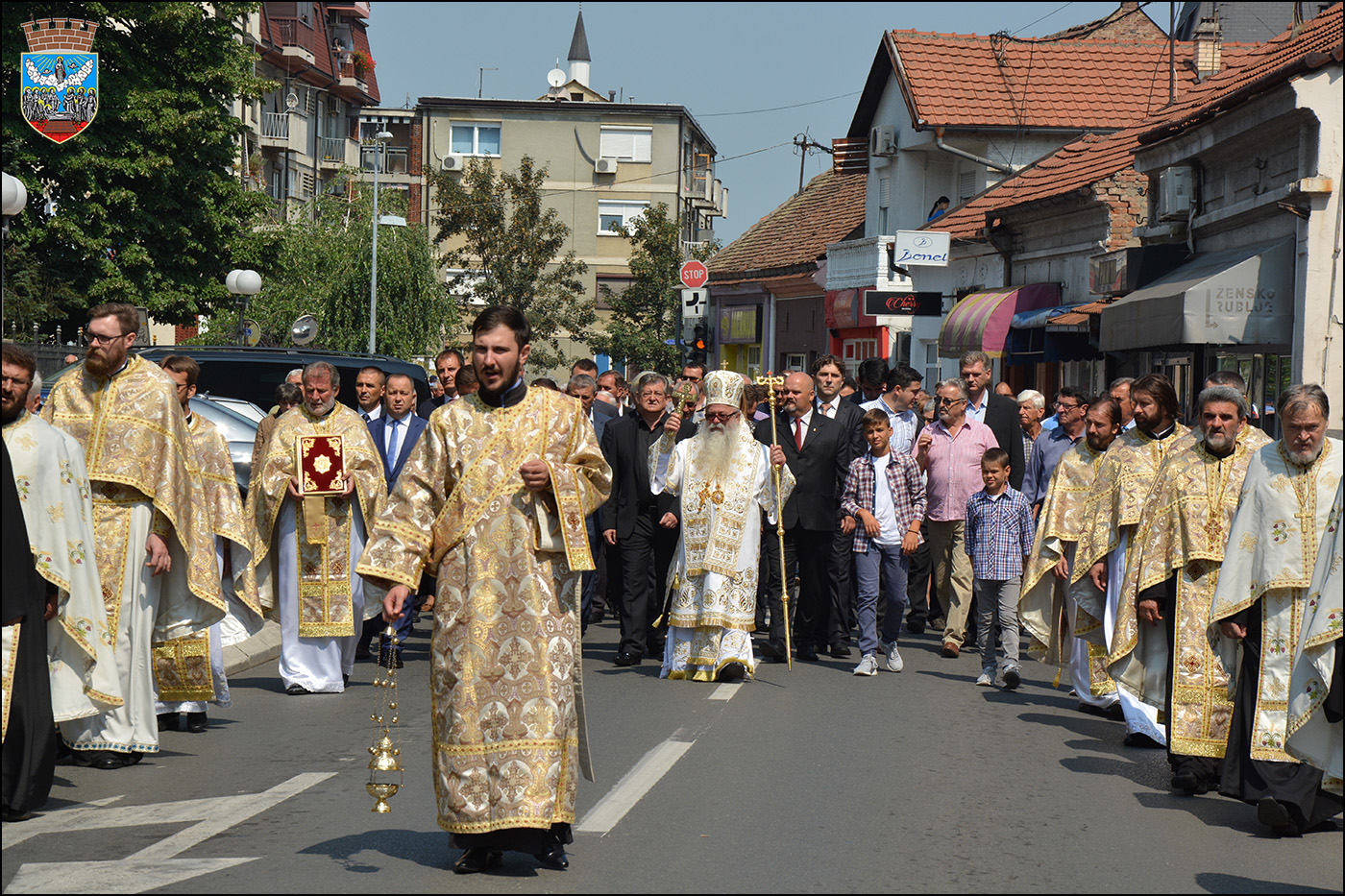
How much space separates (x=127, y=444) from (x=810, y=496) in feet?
18.7

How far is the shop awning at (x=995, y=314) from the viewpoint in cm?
2639

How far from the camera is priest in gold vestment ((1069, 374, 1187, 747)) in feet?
31.3

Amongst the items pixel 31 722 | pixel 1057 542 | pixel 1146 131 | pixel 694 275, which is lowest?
pixel 31 722

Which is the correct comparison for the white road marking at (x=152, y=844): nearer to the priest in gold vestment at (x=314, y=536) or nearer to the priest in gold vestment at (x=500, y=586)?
the priest in gold vestment at (x=500, y=586)

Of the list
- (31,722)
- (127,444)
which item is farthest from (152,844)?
(127,444)

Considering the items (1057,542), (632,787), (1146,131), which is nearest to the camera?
(632,787)

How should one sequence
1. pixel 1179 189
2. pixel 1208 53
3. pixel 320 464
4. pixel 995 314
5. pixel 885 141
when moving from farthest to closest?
pixel 885 141, pixel 1208 53, pixel 995 314, pixel 1179 189, pixel 320 464

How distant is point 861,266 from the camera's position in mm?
37125

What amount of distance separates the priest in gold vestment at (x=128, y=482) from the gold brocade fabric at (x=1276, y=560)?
5152 millimetres

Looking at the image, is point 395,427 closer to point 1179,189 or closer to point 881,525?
point 881,525

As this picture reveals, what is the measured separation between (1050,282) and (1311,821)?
65.2ft

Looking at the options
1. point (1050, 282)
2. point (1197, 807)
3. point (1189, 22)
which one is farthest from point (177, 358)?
point (1189, 22)

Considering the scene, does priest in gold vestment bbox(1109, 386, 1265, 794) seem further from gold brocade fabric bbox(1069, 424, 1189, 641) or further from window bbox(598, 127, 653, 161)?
window bbox(598, 127, 653, 161)

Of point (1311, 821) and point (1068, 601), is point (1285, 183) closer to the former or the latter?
point (1068, 601)
